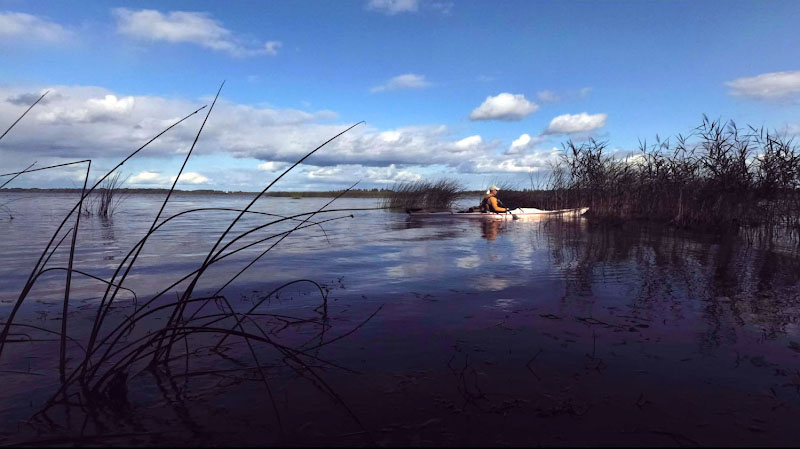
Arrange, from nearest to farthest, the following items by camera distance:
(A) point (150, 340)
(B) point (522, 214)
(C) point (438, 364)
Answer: (A) point (150, 340), (C) point (438, 364), (B) point (522, 214)

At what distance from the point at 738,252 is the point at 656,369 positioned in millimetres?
8186

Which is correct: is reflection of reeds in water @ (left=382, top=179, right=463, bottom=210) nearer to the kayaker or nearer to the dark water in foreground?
the kayaker

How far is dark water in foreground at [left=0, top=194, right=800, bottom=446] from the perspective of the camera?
8.11 ft

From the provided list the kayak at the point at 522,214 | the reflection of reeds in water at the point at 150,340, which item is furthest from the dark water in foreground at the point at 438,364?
the kayak at the point at 522,214

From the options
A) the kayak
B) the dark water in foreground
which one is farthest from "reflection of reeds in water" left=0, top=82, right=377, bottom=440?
the kayak

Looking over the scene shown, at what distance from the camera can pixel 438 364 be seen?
3406 millimetres

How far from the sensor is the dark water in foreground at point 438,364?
8.11 feet

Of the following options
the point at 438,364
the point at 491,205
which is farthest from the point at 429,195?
the point at 438,364

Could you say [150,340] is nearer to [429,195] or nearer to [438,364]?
[438,364]

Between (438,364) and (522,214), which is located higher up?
(522,214)

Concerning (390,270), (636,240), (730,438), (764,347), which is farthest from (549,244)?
(730,438)

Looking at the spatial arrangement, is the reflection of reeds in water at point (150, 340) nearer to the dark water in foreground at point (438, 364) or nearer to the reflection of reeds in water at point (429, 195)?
the dark water in foreground at point (438, 364)

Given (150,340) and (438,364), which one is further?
(438,364)

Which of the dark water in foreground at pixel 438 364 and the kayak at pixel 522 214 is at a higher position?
the kayak at pixel 522 214
